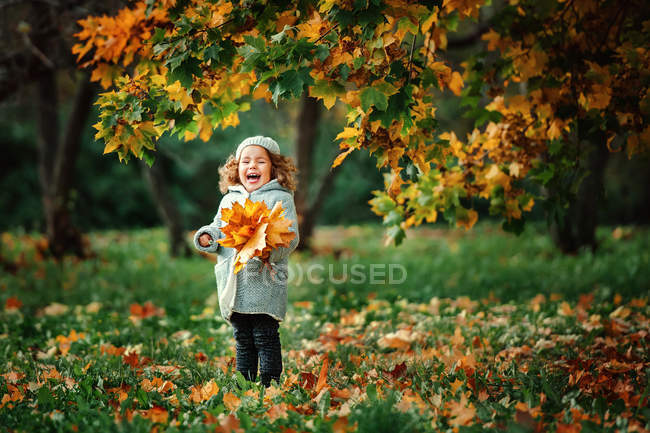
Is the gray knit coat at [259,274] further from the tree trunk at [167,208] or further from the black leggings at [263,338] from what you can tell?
the tree trunk at [167,208]

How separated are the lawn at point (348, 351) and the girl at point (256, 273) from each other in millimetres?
178

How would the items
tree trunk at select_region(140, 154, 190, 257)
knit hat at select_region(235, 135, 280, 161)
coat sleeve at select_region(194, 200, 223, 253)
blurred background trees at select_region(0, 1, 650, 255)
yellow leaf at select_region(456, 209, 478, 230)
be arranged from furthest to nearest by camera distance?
tree trunk at select_region(140, 154, 190, 257) < blurred background trees at select_region(0, 1, 650, 255) < yellow leaf at select_region(456, 209, 478, 230) < knit hat at select_region(235, 135, 280, 161) < coat sleeve at select_region(194, 200, 223, 253)

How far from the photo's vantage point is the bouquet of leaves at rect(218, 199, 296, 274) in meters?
2.58

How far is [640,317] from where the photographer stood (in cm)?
425

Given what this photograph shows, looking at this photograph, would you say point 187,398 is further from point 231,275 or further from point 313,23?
point 313,23

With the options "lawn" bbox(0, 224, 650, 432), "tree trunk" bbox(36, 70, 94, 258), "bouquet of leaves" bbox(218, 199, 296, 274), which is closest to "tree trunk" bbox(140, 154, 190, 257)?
"tree trunk" bbox(36, 70, 94, 258)

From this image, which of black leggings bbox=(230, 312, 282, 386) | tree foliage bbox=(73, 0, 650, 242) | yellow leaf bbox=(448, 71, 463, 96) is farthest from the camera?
yellow leaf bbox=(448, 71, 463, 96)

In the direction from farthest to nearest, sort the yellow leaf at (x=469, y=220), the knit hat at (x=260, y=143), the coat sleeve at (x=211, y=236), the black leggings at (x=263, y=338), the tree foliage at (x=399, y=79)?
the yellow leaf at (x=469, y=220)
the knit hat at (x=260, y=143)
the black leggings at (x=263, y=338)
the coat sleeve at (x=211, y=236)
the tree foliage at (x=399, y=79)

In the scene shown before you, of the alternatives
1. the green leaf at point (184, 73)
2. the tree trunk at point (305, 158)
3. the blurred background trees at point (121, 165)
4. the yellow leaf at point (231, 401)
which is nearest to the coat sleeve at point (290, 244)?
the blurred background trees at point (121, 165)

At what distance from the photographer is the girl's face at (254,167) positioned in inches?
119

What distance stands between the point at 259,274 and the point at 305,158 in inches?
249

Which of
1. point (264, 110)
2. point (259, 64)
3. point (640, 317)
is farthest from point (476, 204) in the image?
point (259, 64)

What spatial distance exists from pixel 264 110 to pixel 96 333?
10332mm

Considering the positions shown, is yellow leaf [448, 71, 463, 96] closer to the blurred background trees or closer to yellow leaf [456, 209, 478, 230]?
the blurred background trees
